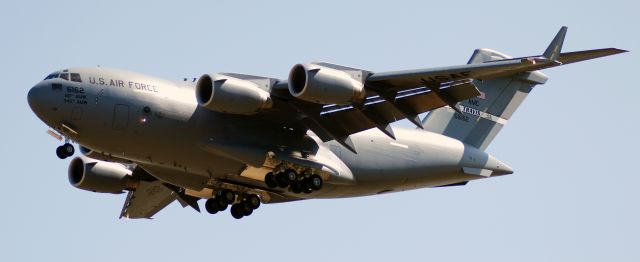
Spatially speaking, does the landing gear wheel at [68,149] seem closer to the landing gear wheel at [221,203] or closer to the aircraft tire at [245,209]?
the landing gear wheel at [221,203]

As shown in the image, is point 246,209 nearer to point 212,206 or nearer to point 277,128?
point 212,206

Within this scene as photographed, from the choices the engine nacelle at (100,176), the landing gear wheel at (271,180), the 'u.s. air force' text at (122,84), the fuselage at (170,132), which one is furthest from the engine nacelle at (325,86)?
the engine nacelle at (100,176)

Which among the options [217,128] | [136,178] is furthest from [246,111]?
[136,178]

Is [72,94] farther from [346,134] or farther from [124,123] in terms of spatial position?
[346,134]

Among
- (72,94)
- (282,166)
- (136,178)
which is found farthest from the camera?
(136,178)

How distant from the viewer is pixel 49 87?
910 inches

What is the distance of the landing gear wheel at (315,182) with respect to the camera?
24.8 metres

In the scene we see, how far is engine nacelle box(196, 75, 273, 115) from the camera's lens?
75.4 ft

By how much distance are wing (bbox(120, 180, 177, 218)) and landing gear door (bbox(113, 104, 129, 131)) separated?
5.12m

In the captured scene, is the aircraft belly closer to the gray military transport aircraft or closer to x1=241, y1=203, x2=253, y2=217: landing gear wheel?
the gray military transport aircraft

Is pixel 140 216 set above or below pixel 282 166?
below

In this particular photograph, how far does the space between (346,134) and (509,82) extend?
5276 millimetres

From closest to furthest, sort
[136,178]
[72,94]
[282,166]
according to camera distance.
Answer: [72,94]
[282,166]
[136,178]

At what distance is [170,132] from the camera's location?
23.4 m
